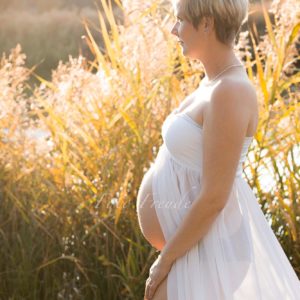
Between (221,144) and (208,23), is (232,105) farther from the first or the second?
(208,23)

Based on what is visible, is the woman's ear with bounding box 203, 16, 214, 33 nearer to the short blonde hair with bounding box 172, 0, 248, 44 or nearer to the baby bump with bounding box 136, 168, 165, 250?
the short blonde hair with bounding box 172, 0, 248, 44

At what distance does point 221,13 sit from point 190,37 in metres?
0.10

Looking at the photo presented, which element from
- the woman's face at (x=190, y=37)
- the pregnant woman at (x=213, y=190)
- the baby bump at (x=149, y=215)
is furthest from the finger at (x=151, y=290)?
the woman's face at (x=190, y=37)

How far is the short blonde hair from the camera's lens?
1.94m

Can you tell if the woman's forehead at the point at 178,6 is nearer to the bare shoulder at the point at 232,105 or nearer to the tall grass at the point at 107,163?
the bare shoulder at the point at 232,105

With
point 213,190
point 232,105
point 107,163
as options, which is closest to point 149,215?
point 213,190

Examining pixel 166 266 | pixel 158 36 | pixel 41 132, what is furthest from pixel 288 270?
pixel 41 132

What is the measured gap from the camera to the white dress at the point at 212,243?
6.56ft

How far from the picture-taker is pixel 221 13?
76.4 inches

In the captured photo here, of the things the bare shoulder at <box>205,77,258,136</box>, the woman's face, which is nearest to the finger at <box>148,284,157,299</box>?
the bare shoulder at <box>205,77,258,136</box>

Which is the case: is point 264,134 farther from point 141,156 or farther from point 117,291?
point 117,291

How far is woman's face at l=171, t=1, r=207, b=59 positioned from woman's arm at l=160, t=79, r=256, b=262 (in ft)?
0.49

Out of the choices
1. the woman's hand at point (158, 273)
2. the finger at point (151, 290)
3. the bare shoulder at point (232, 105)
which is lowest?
the finger at point (151, 290)

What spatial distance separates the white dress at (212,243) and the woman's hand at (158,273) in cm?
2
